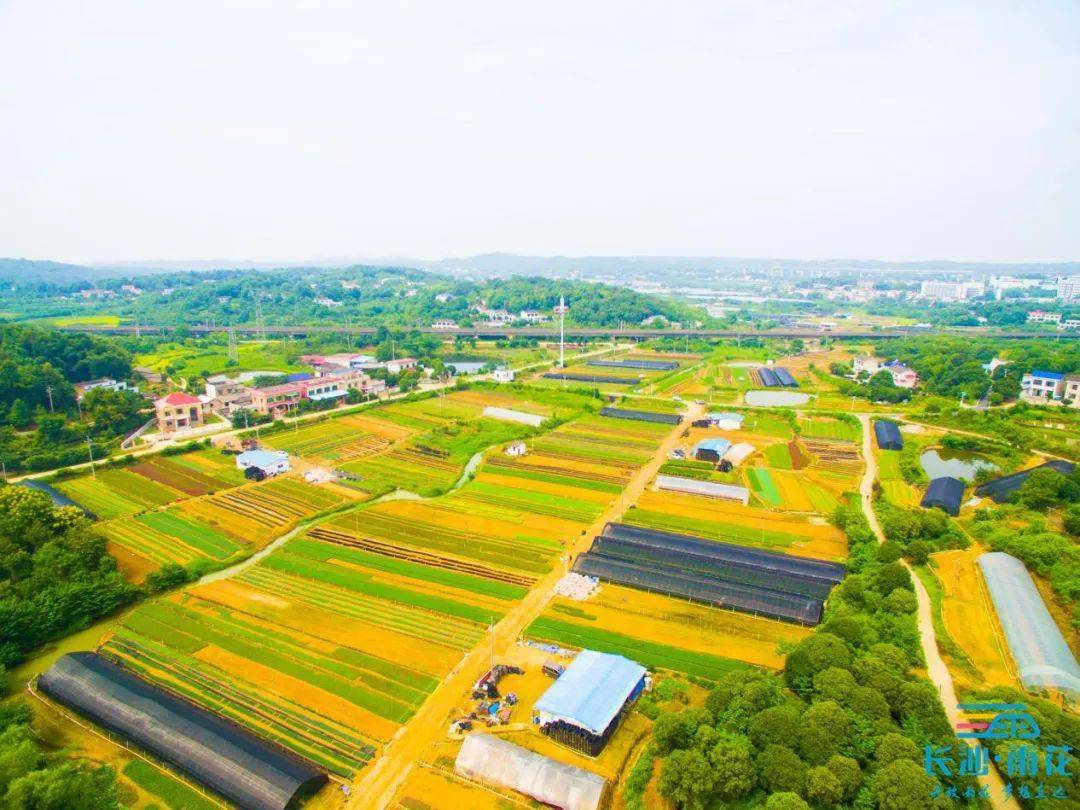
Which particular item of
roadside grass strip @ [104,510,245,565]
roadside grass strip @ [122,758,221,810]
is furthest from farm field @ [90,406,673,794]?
roadside grass strip @ [122,758,221,810]

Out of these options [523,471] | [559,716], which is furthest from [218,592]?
[523,471]

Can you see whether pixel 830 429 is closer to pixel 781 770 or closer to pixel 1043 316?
pixel 781 770

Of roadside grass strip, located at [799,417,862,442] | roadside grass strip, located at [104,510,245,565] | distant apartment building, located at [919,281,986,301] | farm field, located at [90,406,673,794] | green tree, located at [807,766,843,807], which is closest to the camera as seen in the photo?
green tree, located at [807,766,843,807]

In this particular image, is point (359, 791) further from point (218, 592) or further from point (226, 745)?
point (218, 592)

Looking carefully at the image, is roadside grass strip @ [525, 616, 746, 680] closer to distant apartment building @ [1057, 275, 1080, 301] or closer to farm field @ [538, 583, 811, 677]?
farm field @ [538, 583, 811, 677]

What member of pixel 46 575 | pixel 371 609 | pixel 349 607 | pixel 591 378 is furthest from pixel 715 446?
pixel 46 575

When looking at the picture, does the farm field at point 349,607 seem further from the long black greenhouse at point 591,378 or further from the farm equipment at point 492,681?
the long black greenhouse at point 591,378
